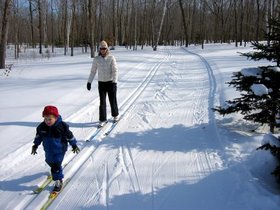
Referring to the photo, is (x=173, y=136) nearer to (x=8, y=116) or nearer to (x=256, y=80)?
(x=256, y=80)

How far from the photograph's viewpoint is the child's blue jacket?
4988mm

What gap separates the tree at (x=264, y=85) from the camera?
257 inches

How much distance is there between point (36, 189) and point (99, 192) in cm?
93

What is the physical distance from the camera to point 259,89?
6418mm

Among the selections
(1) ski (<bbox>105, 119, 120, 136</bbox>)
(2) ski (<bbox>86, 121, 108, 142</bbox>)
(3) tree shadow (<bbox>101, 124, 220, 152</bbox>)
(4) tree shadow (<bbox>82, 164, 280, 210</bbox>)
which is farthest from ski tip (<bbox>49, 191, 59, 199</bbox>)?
(1) ski (<bbox>105, 119, 120, 136</bbox>)

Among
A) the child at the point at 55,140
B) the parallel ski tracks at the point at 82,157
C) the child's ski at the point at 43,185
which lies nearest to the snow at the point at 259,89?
the parallel ski tracks at the point at 82,157

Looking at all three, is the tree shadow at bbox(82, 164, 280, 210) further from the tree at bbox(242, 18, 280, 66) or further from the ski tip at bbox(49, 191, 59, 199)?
the tree at bbox(242, 18, 280, 66)

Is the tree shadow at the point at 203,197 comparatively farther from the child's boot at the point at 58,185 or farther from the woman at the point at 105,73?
the woman at the point at 105,73

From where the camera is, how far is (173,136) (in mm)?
7383

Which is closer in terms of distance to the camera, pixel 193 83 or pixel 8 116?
pixel 8 116

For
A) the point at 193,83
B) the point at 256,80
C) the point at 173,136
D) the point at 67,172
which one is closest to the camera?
the point at 67,172

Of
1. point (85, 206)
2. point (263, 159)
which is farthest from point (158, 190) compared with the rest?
point (263, 159)

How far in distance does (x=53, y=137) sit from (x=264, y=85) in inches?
156

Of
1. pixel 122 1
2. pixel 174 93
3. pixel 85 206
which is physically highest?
pixel 122 1
